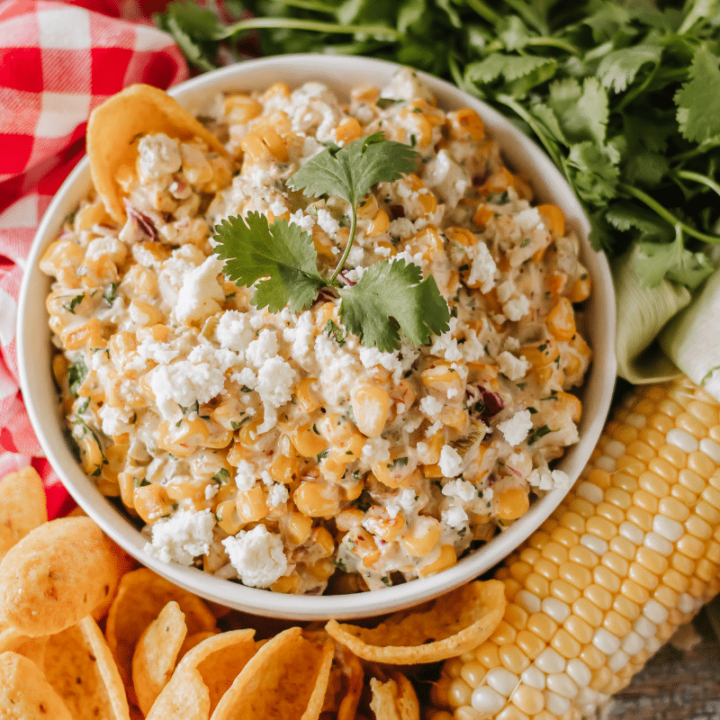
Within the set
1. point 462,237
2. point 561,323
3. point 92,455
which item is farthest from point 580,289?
point 92,455

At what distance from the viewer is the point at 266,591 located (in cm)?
174

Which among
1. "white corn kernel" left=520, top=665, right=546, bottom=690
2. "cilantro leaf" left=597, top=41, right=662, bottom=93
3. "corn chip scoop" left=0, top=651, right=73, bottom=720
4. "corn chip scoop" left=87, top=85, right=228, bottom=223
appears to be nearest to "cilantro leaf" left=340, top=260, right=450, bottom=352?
"corn chip scoop" left=87, top=85, right=228, bottom=223

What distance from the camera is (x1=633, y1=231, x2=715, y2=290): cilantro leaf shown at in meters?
1.91

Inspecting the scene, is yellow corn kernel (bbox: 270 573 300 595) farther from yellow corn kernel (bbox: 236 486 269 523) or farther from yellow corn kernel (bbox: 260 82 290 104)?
yellow corn kernel (bbox: 260 82 290 104)

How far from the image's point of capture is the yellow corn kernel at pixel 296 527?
168 cm

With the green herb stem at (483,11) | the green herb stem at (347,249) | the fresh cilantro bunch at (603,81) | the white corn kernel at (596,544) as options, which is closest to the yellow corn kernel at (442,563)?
the white corn kernel at (596,544)

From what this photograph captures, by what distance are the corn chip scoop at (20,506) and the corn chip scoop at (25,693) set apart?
31 centimetres

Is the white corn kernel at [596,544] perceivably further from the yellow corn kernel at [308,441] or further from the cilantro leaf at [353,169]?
the cilantro leaf at [353,169]

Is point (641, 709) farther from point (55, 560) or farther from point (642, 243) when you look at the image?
point (55, 560)

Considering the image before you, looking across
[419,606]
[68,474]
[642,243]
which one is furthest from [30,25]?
[419,606]

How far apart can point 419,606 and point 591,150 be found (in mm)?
1420

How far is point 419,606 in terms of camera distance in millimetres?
1980

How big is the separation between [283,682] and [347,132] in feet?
4.97

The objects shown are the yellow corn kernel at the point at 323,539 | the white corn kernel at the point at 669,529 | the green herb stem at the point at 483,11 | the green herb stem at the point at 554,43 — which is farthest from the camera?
the green herb stem at the point at 483,11
